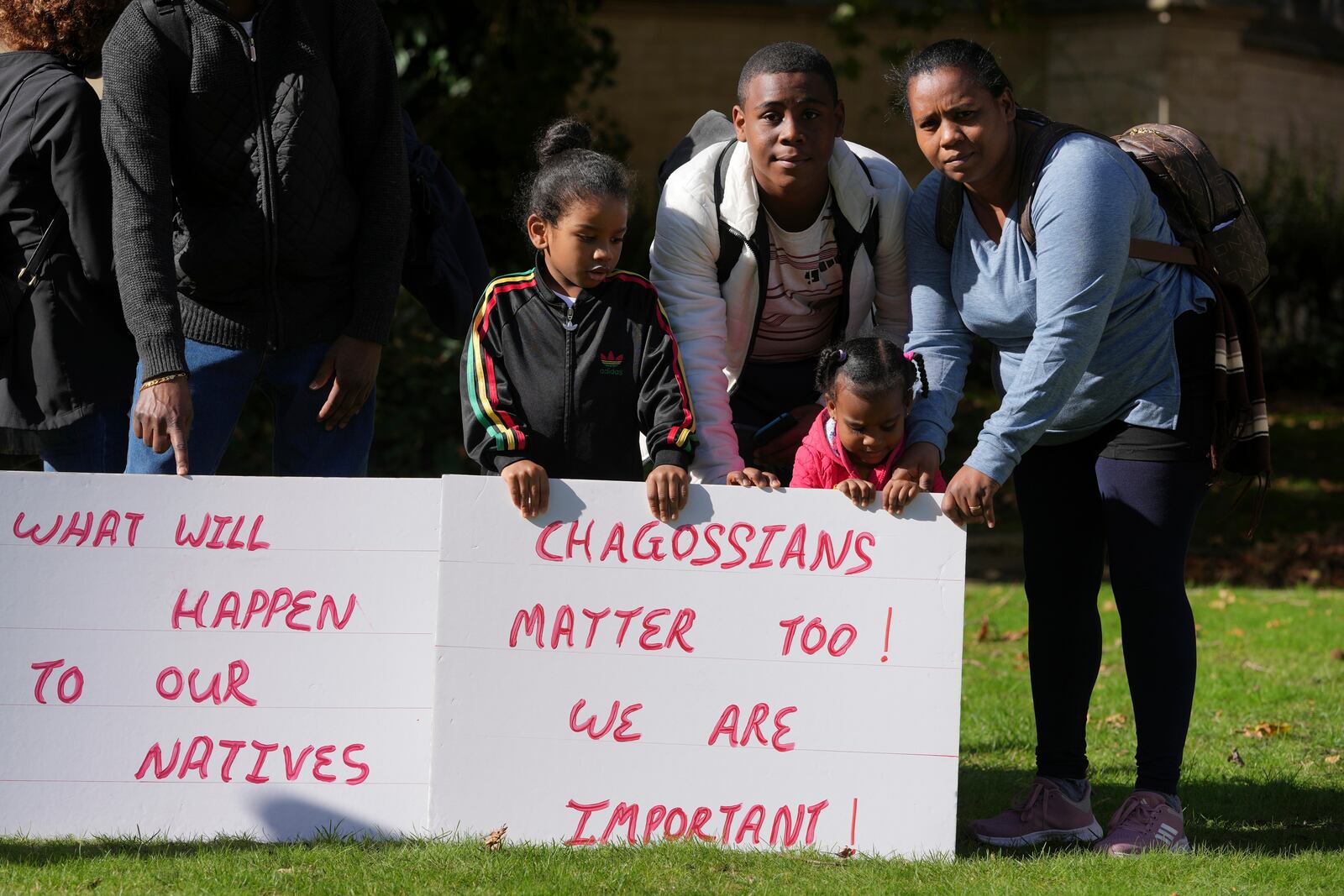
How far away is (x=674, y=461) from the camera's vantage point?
12.2ft

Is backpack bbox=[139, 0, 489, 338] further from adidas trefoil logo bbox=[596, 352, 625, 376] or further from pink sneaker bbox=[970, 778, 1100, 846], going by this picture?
pink sneaker bbox=[970, 778, 1100, 846]

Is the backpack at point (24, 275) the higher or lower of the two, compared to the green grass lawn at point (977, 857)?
higher

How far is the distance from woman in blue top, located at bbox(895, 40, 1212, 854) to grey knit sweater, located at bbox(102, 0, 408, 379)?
58.5 inches

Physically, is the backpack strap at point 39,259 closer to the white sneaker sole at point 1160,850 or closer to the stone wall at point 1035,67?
the white sneaker sole at point 1160,850

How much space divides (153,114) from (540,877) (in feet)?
6.90

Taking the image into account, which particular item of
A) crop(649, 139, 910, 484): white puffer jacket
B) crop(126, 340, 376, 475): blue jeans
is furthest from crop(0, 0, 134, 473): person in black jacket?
crop(649, 139, 910, 484): white puffer jacket

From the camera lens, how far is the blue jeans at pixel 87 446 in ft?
12.9

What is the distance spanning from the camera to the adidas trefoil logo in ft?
12.5

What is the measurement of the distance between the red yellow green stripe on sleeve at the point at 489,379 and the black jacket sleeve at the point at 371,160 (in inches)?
10.4

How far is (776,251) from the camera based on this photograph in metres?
4.03

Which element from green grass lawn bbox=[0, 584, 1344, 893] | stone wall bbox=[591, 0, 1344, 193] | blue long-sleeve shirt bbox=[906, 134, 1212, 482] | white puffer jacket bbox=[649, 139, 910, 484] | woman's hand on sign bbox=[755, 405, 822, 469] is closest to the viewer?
green grass lawn bbox=[0, 584, 1344, 893]

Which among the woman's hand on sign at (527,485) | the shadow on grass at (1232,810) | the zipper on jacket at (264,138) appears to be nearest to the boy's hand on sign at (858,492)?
the woman's hand on sign at (527,485)

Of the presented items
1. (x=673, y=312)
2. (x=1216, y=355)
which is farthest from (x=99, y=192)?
(x=1216, y=355)

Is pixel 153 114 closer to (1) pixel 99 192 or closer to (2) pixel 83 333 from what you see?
(1) pixel 99 192
